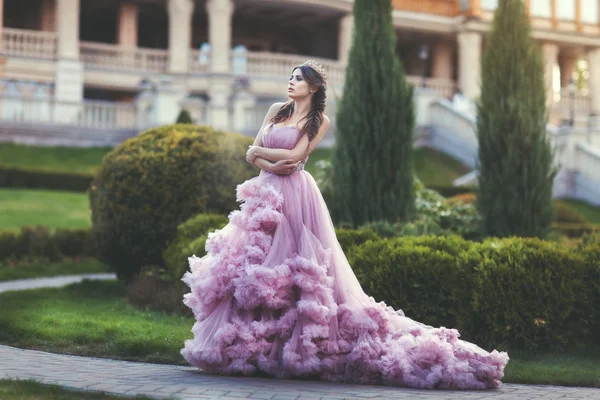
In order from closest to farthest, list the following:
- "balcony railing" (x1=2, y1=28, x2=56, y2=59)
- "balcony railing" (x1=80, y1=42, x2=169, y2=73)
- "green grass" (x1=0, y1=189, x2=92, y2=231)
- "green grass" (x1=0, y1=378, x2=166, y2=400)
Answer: "green grass" (x1=0, y1=378, x2=166, y2=400) < "green grass" (x1=0, y1=189, x2=92, y2=231) < "balcony railing" (x1=2, y1=28, x2=56, y2=59) < "balcony railing" (x1=80, y1=42, x2=169, y2=73)

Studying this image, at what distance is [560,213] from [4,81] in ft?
67.5

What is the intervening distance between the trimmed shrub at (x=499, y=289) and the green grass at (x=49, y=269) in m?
7.56

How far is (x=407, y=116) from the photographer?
1336cm

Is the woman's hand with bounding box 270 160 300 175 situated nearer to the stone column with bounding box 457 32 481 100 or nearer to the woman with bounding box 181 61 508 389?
the woman with bounding box 181 61 508 389

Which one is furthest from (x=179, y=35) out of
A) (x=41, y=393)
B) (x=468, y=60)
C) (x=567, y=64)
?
(x=41, y=393)

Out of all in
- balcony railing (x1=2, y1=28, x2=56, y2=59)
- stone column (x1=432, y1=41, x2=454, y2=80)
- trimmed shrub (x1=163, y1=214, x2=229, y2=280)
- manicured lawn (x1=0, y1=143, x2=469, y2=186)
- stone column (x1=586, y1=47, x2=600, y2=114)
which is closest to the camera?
trimmed shrub (x1=163, y1=214, x2=229, y2=280)

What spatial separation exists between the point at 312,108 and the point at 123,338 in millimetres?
2974

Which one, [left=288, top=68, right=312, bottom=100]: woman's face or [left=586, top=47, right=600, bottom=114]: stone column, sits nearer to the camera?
[left=288, top=68, right=312, bottom=100]: woman's face

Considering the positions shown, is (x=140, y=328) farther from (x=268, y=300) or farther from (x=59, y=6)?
(x=59, y=6)

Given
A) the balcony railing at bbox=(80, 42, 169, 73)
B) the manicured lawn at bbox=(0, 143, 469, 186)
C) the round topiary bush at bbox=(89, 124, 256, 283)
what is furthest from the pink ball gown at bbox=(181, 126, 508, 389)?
the balcony railing at bbox=(80, 42, 169, 73)

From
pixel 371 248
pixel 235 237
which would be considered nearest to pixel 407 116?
pixel 371 248

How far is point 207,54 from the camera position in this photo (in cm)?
3538

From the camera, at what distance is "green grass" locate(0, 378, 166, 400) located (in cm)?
526

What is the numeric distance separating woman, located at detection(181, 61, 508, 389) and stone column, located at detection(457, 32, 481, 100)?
3509cm
